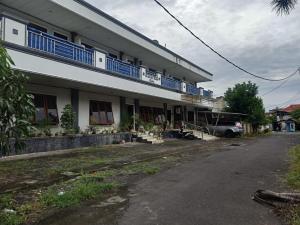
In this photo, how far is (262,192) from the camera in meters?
7.28

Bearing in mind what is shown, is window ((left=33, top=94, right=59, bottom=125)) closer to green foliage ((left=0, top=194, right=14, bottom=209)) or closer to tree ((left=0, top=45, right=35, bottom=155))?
green foliage ((left=0, top=194, right=14, bottom=209))

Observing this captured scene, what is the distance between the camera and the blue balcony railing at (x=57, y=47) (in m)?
13.9

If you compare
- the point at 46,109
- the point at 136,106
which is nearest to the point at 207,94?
the point at 136,106

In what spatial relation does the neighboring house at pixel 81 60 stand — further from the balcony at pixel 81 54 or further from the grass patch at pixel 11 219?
the grass patch at pixel 11 219

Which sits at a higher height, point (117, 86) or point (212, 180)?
point (117, 86)

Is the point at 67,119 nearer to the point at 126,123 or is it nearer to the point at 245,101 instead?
the point at 126,123

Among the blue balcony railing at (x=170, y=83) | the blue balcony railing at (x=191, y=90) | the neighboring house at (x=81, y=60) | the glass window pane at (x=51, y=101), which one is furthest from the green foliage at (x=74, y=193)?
the blue balcony railing at (x=191, y=90)

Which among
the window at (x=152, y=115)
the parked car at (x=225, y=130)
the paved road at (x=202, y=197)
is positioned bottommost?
the paved road at (x=202, y=197)

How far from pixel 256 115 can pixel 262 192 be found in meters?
35.7

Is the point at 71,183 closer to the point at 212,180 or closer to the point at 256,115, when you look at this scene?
the point at 212,180

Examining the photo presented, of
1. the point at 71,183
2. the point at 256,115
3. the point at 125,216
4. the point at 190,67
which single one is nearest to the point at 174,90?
the point at 190,67

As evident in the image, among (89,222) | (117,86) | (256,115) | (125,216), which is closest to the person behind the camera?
(89,222)

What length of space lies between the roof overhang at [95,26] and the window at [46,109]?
13.5ft

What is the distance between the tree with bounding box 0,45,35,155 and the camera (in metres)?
4.20
